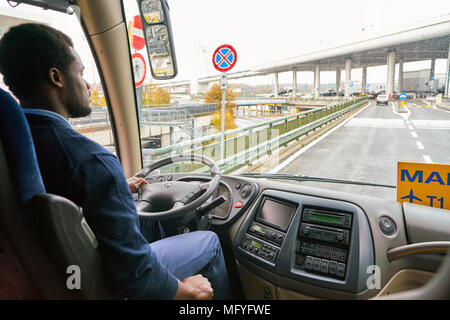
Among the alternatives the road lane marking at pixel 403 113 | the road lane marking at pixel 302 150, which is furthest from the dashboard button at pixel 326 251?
the road lane marking at pixel 403 113

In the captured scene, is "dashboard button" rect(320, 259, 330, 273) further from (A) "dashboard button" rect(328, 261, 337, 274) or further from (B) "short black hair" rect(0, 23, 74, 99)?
(B) "short black hair" rect(0, 23, 74, 99)

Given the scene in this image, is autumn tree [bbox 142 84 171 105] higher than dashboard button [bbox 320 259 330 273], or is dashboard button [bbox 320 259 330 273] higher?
autumn tree [bbox 142 84 171 105]

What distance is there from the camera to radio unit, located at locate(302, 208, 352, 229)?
5.85ft

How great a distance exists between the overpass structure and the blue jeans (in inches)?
54.9

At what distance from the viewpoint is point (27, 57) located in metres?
1.20

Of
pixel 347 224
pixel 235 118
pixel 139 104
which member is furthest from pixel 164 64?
pixel 347 224

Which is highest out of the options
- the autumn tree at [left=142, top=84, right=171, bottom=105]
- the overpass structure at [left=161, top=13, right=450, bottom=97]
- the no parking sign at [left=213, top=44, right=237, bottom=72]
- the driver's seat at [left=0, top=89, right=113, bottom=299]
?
the no parking sign at [left=213, top=44, right=237, bottom=72]

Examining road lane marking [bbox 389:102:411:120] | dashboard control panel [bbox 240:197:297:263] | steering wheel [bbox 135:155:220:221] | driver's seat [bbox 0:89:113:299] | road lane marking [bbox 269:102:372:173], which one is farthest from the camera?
road lane marking [bbox 269:102:372:173]

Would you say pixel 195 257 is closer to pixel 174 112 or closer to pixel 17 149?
pixel 17 149

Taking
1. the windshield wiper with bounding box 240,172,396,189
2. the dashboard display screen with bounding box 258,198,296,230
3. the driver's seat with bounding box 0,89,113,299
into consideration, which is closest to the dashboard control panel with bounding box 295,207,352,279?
the dashboard display screen with bounding box 258,198,296,230

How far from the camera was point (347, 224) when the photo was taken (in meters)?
1.77
